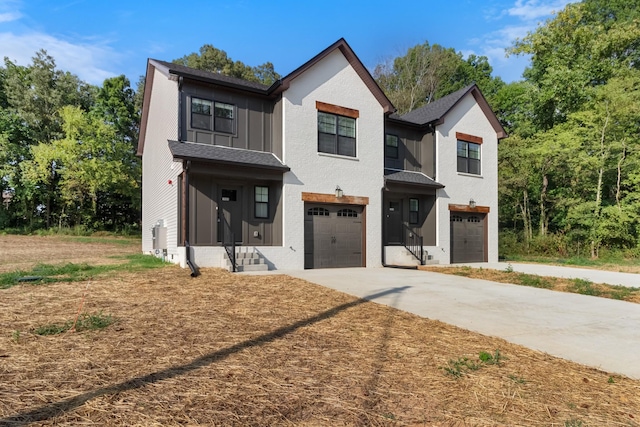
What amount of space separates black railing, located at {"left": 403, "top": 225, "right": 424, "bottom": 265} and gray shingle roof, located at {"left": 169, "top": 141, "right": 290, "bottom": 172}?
22.1 feet

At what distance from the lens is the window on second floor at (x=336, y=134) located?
44.4ft

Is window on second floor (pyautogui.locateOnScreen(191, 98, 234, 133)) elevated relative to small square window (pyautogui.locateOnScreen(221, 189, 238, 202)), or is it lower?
elevated

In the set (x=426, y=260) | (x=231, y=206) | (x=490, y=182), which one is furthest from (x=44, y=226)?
(x=490, y=182)

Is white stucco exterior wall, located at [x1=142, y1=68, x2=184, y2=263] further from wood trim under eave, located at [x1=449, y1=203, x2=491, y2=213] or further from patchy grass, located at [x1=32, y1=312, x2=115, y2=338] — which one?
wood trim under eave, located at [x1=449, y1=203, x2=491, y2=213]

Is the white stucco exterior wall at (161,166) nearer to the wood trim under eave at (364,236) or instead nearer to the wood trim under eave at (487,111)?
the wood trim under eave at (364,236)

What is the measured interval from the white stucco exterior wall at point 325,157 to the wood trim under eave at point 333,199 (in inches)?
5.9

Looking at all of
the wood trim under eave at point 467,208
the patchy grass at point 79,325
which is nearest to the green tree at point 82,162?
the wood trim under eave at point 467,208

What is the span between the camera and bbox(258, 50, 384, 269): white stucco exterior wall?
12617 mm

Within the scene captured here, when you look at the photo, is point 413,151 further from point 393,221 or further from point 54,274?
point 54,274

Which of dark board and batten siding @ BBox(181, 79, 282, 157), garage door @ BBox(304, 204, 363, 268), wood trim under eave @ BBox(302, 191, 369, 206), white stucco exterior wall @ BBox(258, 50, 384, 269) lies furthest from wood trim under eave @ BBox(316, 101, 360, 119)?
garage door @ BBox(304, 204, 363, 268)

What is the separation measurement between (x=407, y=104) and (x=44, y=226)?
32.5 meters

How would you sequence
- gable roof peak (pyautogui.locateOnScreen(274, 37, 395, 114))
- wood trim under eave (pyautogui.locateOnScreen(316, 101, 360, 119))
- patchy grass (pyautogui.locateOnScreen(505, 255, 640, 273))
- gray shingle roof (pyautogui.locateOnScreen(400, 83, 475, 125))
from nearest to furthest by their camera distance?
gable roof peak (pyautogui.locateOnScreen(274, 37, 395, 114)) → wood trim under eave (pyautogui.locateOnScreen(316, 101, 360, 119)) → patchy grass (pyautogui.locateOnScreen(505, 255, 640, 273)) → gray shingle roof (pyautogui.locateOnScreen(400, 83, 475, 125))

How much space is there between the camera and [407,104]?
1350 inches

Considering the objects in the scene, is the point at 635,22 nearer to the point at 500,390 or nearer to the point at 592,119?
the point at 592,119
